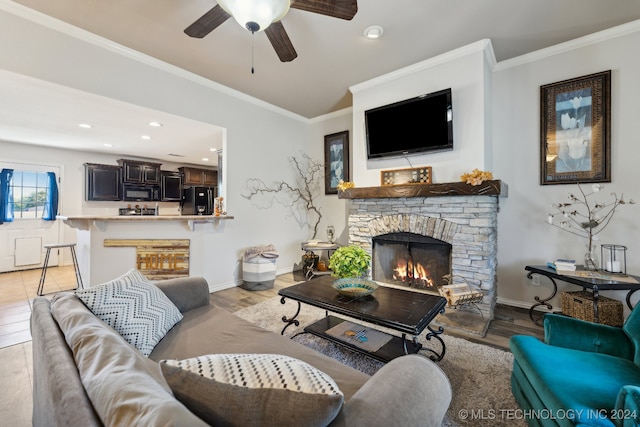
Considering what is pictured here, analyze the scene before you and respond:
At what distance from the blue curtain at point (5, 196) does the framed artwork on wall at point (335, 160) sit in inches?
239

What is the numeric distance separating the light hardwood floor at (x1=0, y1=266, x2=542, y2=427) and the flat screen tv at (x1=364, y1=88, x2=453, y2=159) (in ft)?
6.53

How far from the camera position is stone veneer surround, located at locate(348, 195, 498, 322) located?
2.86 metres

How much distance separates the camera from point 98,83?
274 cm

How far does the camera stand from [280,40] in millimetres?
2264

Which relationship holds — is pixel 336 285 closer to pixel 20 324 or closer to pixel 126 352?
pixel 126 352

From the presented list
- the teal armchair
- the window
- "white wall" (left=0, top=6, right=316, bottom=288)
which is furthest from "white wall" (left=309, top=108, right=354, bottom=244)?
the window

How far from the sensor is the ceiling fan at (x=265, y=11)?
1749 millimetres

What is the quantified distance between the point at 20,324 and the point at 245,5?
12.6 feet

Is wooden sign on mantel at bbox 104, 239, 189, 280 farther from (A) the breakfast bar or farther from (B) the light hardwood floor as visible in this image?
(B) the light hardwood floor

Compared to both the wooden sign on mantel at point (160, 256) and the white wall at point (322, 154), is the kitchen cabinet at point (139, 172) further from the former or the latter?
the white wall at point (322, 154)

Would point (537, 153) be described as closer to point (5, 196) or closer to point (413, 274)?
point (413, 274)

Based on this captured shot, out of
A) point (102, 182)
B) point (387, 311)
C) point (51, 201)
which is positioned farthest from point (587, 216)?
point (51, 201)

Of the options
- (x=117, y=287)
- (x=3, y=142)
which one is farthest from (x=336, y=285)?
(x=3, y=142)

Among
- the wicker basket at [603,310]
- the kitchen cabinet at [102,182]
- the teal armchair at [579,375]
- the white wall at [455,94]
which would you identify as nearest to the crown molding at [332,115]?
the white wall at [455,94]
